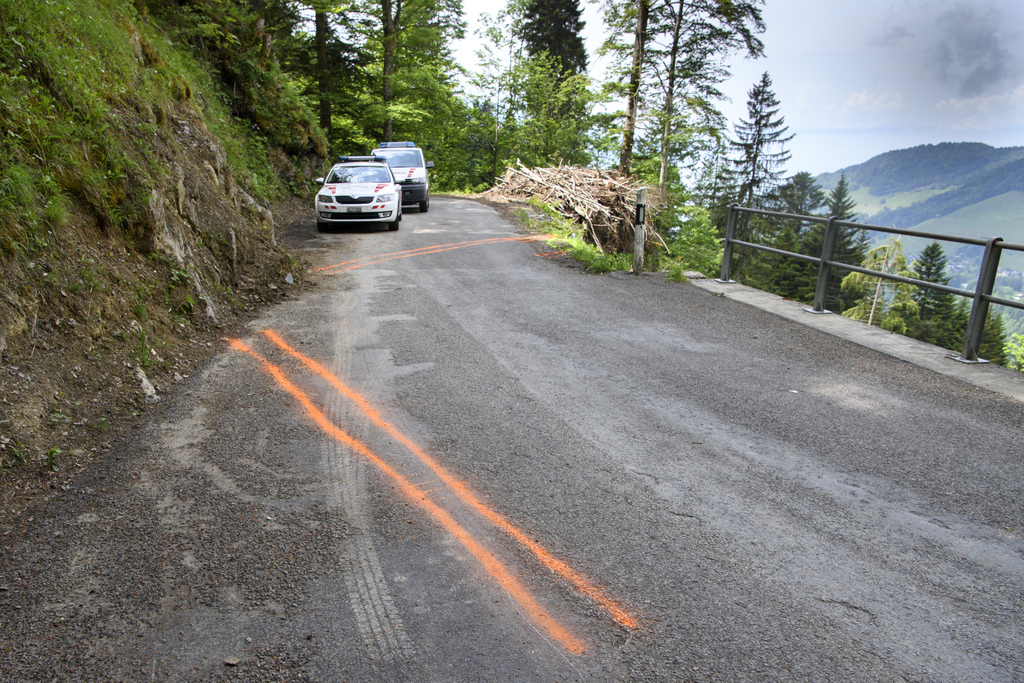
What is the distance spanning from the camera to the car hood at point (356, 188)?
16031 millimetres

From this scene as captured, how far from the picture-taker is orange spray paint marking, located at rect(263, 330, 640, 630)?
2.97m

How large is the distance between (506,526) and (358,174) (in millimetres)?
14820

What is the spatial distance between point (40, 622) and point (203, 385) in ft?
10.6

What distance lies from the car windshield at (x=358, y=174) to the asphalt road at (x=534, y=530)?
10919mm

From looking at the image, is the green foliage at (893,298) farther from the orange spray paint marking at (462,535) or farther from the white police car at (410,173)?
the orange spray paint marking at (462,535)

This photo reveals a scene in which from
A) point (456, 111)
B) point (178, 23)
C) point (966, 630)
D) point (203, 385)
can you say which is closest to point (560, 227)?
point (178, 23)

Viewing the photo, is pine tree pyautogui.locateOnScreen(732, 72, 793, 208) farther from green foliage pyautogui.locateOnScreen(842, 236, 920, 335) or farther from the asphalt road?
the asphalt road

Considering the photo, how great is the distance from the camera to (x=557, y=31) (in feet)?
157

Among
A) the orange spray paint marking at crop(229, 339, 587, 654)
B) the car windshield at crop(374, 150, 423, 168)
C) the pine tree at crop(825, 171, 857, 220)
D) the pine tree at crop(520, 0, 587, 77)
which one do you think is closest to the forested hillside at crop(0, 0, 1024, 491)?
the orange spray paint marking at crop(229, 339, 587, 654)

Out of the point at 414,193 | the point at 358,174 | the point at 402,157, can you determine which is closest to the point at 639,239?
the point at 358,174

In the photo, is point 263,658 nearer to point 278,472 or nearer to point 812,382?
point 278,472

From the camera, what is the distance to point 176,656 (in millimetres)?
2643

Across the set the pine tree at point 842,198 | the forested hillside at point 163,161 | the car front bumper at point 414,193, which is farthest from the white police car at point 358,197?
the pine tree at point 842,198

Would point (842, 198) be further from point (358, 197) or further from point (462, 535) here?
point (462, 535)
